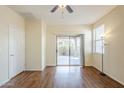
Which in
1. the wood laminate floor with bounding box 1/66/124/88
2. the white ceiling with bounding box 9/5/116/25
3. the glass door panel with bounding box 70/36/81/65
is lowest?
the wood laminate floor with bounding box 1/66/124/88

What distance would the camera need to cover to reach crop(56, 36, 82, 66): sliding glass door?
1040 centimetres

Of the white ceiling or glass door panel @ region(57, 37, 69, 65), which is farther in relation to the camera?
glass door panel @ region(57, 37, 69, 65)

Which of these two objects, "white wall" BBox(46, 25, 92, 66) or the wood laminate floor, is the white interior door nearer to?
the wood laminate floor

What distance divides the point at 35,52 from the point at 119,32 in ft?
14.6

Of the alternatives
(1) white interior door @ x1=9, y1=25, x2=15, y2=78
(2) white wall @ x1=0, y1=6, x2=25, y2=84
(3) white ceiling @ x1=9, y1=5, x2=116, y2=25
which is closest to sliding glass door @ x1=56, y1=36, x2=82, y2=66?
(3) white ceiling @ x1=9, y1=5, x2=116, y2=25

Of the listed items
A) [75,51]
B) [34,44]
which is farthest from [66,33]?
[34,44]

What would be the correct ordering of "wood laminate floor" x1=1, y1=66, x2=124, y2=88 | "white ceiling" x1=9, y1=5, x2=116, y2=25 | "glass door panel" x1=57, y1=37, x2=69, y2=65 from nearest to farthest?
1. "wood laminate floor" x1=1, y1=66, x2=124, y2=88
2. "white ceiling" x1=9, y1=5, x2=116, y2=25
3. "glass door panel" x1=57, y1=37, x2=69, y2=65

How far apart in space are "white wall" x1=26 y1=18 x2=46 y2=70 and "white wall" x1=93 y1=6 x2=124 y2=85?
10.8 feet

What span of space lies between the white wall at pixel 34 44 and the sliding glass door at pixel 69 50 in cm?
233

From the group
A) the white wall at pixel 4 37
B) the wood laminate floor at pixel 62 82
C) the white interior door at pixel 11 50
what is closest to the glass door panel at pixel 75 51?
the wood laminate floor at pixel 62 82

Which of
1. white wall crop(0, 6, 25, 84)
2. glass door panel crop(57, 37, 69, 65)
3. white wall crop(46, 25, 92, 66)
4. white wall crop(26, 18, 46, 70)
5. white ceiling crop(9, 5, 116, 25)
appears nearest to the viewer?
white wall crop(0, 6, 25, 84)

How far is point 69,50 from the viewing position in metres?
10.4
